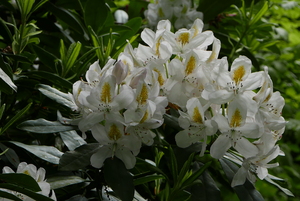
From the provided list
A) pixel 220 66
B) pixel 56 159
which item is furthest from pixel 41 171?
pixel 220 66

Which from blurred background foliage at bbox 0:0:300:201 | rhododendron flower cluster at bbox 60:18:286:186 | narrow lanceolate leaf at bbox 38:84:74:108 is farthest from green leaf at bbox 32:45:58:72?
rhododendron flower cluster at bbox 60:18:286:186

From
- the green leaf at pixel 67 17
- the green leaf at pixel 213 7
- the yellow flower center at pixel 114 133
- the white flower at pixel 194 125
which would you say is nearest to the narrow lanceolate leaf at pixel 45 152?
the yellow flower center at pixel 114 133

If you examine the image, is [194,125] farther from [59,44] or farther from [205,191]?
[59,44]

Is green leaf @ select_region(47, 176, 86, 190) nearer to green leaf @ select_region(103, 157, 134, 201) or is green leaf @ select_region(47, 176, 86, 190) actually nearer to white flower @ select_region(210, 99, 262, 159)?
green leaf @ select_region(103, 157, 134, 201)

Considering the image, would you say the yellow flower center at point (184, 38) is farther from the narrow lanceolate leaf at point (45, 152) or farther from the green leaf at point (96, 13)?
the green leaf at point (96, 13)

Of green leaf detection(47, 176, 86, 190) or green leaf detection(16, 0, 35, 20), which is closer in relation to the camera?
green leaf detection(47, 176, 86, 190)

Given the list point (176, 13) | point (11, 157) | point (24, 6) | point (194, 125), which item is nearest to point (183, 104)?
point (194, 125)

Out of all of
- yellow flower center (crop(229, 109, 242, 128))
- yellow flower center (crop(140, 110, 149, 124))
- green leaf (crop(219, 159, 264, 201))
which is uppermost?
yellow flower center (crop(140, 110, 149, 124))
